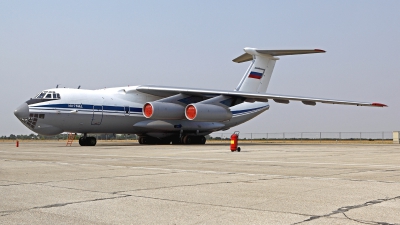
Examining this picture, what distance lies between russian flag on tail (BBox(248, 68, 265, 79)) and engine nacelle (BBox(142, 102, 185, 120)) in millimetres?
7046

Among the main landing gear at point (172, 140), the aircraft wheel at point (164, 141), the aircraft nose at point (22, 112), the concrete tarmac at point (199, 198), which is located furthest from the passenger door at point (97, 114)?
the concrete tarmac at point (199, 198)

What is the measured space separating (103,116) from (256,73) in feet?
37.2

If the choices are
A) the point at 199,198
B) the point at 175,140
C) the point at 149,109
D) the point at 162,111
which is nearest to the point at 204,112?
the point at 162,111

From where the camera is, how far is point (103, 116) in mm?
26266

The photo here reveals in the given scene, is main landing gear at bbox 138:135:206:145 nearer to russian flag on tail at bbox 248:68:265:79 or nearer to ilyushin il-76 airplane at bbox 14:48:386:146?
ilyushin il-76 airplane at bbox 14:48:386:146

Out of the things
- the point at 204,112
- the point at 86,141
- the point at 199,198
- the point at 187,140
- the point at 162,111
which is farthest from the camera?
the point at 187,140

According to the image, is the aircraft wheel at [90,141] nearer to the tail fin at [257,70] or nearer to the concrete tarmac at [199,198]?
the tail fin at [257,70]

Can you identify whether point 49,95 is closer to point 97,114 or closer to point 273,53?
point 97,114

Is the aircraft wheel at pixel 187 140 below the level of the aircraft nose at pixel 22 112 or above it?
below

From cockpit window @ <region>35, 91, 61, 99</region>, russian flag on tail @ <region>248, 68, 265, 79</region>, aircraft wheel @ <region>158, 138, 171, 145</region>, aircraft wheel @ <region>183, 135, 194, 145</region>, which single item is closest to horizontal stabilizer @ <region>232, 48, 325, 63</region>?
russian flag on tail @ <region>248, 68, 265, 79</region>

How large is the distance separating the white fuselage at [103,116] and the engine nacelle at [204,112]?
3.07m

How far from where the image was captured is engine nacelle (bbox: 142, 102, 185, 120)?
25.7m

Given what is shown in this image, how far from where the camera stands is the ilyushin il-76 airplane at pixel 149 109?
80.6 ft

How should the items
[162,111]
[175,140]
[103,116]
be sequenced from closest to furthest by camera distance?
[162,111]
[103,116]
[175,140]
